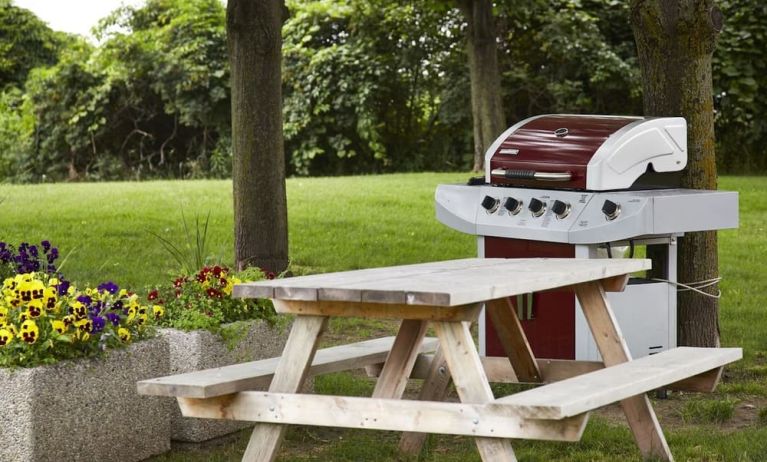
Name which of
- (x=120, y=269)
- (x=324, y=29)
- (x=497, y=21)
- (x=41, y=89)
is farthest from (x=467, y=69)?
(x=120, y=269)

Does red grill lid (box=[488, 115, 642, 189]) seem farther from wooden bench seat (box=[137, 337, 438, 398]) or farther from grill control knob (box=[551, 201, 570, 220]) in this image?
wooden bench seat (box=[137, 337, 438, 398])

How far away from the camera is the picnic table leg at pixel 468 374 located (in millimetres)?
3516

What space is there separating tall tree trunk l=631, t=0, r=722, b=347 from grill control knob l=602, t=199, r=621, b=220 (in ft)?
3.09

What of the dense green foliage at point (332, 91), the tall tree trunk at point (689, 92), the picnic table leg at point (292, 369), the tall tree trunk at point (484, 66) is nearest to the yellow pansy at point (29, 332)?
the picnic table leg at point (292, 369)

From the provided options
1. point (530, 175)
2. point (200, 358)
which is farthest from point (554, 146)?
point (200, 358)

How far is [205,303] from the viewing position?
5047mm

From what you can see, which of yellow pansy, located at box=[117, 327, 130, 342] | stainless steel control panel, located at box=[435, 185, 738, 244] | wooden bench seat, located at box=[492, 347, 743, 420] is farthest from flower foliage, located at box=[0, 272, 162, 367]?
stainless steel control panel, located at box=[435, 185, 738, 244]

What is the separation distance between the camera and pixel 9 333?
4191 mm

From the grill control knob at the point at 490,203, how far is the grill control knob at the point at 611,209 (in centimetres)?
62

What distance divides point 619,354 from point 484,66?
1261cm

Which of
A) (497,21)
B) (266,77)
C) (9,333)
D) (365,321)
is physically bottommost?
(365,321)

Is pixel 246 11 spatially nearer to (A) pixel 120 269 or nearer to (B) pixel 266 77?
(B) pixel 266 77

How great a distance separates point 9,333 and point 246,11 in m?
3.91

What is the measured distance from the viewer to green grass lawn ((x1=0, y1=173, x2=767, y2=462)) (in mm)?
4871
